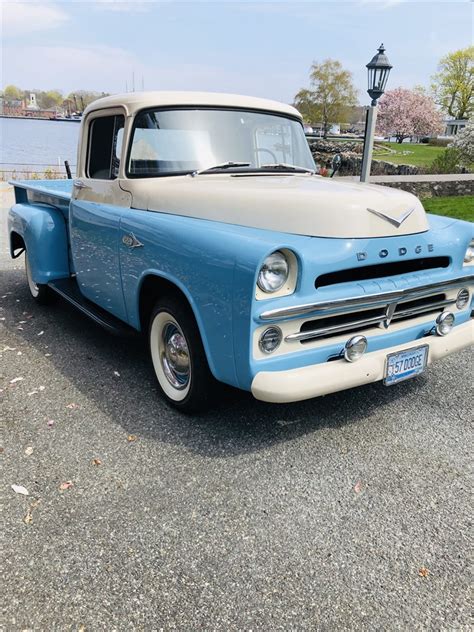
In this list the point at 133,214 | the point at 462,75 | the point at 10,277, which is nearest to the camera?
the point at 133,214

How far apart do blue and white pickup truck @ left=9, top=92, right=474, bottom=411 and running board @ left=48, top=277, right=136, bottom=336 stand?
0.11 feet

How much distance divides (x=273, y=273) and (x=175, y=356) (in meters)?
1.12

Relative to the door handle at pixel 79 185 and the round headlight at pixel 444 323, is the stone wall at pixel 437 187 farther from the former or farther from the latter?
the round headlight at pixel 444 323

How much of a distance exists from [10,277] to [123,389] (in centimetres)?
398

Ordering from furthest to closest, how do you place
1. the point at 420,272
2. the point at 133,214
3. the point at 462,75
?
the point at 462,75, the point at 133,214, the point at 420,272

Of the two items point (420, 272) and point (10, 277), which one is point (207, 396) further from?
point (10, 277)

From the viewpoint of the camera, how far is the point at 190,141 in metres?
3.55

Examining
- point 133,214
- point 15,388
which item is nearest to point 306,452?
point 133,214

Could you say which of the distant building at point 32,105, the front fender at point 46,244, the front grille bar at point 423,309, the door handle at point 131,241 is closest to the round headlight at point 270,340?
the front grille bar at point 423,309

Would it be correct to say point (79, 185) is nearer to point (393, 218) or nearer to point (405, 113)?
point (393, 218)

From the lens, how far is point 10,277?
690cm

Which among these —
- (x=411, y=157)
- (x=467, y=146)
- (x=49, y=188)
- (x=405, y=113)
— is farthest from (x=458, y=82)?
(x=49, y=188)

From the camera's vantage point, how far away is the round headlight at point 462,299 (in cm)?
346

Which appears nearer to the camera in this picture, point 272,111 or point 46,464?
point 46,464
